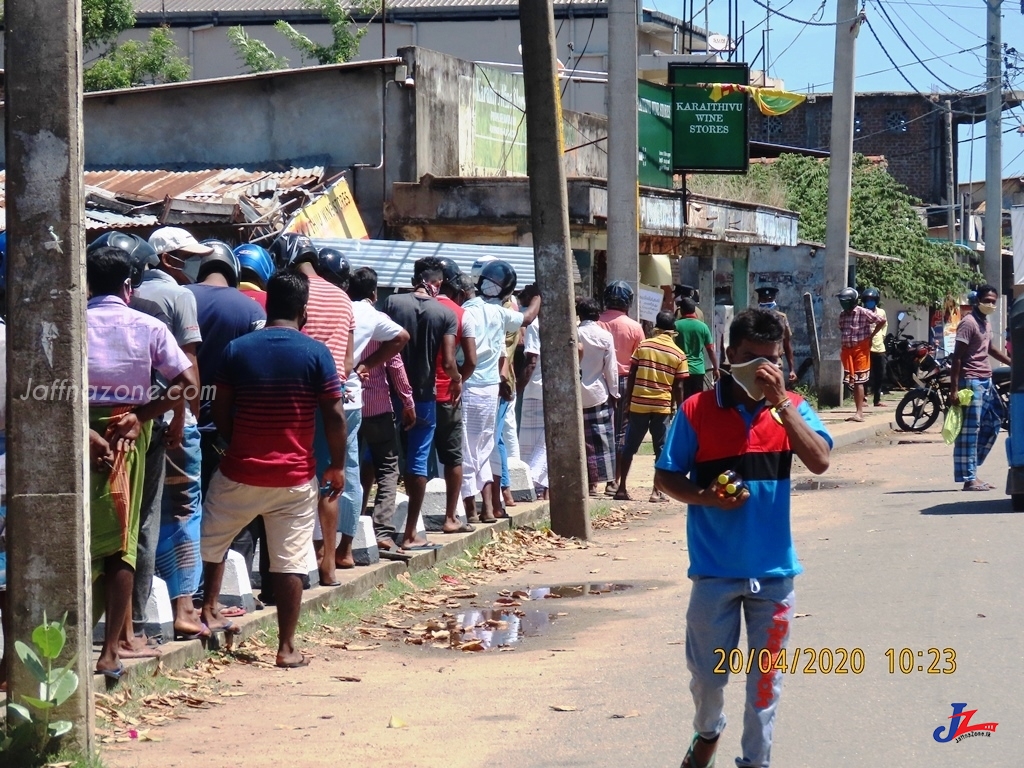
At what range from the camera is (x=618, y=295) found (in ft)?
45.8

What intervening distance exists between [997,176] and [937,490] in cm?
2507

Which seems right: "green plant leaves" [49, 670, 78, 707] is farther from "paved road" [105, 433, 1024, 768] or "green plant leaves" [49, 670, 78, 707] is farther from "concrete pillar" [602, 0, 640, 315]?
"concrete pillar" [602, 0, 640, 315]

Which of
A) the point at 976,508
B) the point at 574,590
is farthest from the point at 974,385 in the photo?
the point at 574,590

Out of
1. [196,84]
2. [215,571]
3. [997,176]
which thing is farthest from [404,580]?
[997,176]

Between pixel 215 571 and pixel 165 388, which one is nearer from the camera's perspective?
pixel 165 388

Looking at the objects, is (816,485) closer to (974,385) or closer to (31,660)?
(974,385)

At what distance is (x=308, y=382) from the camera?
23.0ft

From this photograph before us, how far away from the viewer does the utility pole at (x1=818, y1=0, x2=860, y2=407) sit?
931 inches

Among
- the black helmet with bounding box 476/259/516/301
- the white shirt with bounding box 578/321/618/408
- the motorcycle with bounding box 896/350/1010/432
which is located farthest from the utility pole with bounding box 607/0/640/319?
the motorcycle with bounding box 896/350/1010/432

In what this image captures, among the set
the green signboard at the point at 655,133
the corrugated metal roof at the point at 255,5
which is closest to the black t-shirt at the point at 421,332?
the green signboard at the point at 655,133

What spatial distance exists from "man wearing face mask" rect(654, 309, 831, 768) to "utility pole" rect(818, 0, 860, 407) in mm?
19056

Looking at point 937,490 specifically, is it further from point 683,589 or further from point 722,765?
point 722,765

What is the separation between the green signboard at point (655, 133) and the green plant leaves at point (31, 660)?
14019 millimetres

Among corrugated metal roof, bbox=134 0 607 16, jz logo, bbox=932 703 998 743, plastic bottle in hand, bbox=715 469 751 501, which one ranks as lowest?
jz logo, bbox=932 703 998 743
